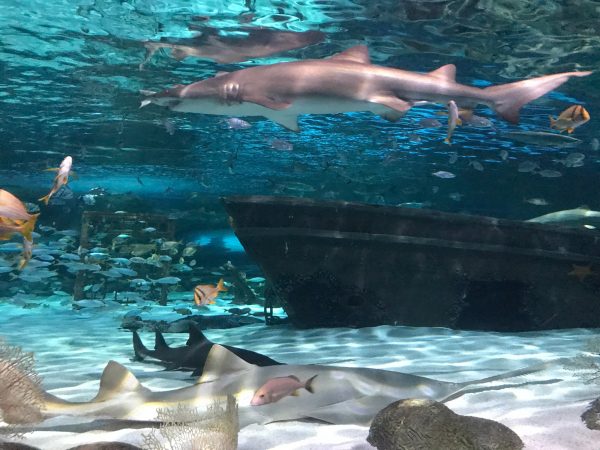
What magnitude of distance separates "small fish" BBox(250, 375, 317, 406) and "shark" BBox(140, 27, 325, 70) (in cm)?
1103

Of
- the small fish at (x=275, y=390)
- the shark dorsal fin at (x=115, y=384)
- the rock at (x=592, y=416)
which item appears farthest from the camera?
the shark dorsal fin at (x=115, y=384)

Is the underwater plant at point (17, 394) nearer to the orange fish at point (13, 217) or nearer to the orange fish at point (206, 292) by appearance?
the orange fish at point (13, 217)

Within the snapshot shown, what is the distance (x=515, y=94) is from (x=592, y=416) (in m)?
3.45

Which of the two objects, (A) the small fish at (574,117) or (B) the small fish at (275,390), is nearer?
(B) the small fish at (275,390)

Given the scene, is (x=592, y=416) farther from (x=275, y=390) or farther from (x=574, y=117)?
(x=574, y=117)

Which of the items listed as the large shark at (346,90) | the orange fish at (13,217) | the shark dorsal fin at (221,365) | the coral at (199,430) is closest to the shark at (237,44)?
the large shark at (346,90)

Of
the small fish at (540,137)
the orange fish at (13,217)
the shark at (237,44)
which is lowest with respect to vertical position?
the orange fish at (13,217)

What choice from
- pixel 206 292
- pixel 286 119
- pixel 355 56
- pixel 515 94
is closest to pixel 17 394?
pixel 286 119

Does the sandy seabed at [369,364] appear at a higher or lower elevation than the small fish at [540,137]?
lower

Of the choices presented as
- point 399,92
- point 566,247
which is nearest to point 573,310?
point 566,247

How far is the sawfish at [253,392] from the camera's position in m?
3.79

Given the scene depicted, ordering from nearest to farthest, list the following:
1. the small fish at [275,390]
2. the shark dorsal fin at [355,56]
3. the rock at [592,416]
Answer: the rock at [592,416] → the small fish at [275,390] → the shark dorsal fin at [355,56]

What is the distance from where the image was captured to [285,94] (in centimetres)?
604

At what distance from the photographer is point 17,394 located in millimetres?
3666
